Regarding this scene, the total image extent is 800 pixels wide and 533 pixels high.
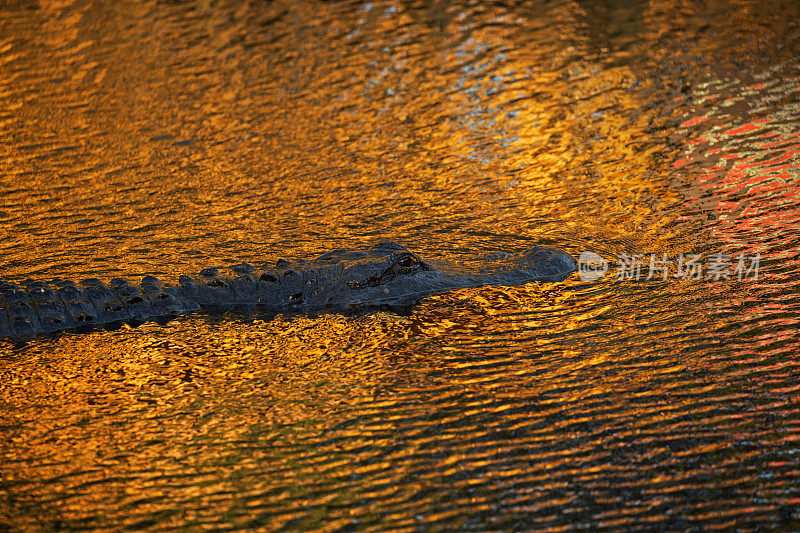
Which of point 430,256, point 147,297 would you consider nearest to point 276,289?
point 147,297

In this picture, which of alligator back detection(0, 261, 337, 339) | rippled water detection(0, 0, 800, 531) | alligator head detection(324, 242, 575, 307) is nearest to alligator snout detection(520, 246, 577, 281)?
alligator head detection(324, 242, 575, 307)

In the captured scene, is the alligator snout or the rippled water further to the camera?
the alligator snout

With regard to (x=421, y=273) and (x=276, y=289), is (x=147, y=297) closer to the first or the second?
(x=276, y=289)

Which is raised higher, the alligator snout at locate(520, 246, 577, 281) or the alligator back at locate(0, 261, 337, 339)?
the alligator back at locate(0, 261, 337, 339)

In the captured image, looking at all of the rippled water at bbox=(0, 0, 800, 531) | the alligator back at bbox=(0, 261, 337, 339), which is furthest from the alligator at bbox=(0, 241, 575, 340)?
the rippled water at bbox=(0, 0, 800, 531)

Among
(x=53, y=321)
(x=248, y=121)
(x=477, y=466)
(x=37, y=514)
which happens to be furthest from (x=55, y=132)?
(x=477, y=466)

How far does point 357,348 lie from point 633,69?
27.4ft

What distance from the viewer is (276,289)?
764 centimetres

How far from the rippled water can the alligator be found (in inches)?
8.1

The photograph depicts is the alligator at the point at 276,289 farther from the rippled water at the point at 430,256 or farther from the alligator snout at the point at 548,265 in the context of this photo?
the rippled water at the point at 430,256

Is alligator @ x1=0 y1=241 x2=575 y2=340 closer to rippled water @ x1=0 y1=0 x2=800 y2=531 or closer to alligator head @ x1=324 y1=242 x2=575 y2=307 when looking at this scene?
alligator head @ x1=324 y1=242 x2=575 y2=307

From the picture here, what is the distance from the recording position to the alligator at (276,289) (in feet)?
24.5

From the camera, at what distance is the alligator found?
24.5 ft

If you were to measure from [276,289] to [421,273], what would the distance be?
50.3 inches
